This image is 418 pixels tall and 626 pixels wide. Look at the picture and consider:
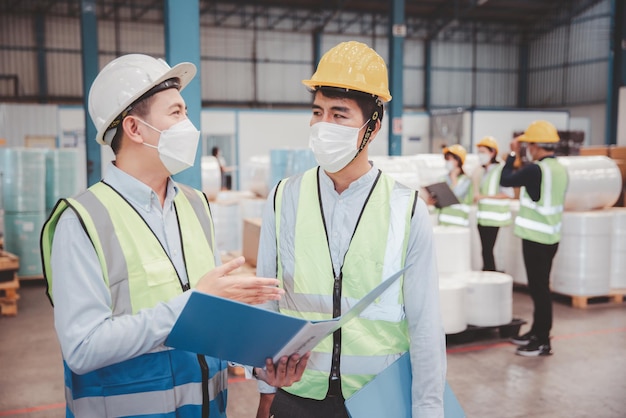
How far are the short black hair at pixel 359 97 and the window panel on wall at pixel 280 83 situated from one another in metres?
20.9

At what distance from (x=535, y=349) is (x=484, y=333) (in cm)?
67

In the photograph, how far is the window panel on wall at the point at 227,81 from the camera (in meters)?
21.8

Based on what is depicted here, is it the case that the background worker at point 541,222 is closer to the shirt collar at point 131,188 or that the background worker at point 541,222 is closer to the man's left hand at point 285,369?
the man's left hand at point 285,369

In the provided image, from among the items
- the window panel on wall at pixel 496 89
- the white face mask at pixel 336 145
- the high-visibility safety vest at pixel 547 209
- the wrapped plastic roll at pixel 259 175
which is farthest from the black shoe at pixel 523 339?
the window panel on wall at pixel 496 89

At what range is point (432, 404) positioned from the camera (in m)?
1.74

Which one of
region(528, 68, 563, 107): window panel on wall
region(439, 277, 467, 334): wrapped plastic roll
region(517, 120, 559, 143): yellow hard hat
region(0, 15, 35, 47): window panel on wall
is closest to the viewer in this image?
region(439, 277, 467, 334): wrapped plastic roll

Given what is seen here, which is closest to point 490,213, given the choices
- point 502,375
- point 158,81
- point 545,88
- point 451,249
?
point 451,249

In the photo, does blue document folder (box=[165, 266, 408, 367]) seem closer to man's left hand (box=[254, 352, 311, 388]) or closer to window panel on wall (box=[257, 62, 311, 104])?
man's left hand (box=[254, 352, 311, 388])

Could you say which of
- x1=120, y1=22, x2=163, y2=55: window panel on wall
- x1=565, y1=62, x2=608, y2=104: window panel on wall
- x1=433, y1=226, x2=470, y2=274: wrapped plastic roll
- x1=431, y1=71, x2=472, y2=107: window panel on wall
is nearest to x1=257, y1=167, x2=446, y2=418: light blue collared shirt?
x1=433, y1=226, x2=470, y2=274: wrapped plastic roll

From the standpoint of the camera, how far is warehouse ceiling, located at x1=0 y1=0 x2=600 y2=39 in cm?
2020

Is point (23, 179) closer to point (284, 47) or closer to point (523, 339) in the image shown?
point (523, 339)

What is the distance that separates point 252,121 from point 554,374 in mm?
15442

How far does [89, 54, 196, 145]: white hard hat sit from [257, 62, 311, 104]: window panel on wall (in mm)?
21095

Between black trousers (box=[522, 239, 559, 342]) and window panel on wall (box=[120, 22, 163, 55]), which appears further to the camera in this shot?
window panel on wall (box=[120, 22, 163, 55])
